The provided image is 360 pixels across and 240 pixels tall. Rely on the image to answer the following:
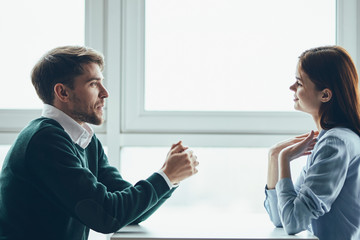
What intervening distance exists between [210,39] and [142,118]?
0.46 metres

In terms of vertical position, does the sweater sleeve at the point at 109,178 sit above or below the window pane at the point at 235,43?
below

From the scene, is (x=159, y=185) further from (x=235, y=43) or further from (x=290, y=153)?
(x=235, y=43)

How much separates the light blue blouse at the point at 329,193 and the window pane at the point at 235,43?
0.68 metres

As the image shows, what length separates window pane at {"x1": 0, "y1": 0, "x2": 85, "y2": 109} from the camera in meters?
2.04

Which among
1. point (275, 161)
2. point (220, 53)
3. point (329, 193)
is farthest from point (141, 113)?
point (329, 193)

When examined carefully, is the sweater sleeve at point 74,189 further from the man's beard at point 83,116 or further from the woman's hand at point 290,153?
the woman's hand at point 290,153

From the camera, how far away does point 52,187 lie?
130 centimetres

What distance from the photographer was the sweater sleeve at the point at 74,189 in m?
1.29

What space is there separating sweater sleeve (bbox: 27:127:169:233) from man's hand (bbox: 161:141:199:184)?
4.4 inches

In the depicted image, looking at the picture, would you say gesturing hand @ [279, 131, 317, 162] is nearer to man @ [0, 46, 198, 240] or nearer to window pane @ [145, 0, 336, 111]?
man @ [0, 46, 198, 240]

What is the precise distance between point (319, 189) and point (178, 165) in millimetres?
429

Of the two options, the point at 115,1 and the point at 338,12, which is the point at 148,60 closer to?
the point at 115,1

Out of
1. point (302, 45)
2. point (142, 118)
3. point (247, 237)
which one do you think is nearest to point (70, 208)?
point (247, 237)

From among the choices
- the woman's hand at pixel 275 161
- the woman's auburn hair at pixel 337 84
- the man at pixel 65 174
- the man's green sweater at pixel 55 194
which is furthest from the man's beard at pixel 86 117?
the woman's auburn hair at pixel 337 84
